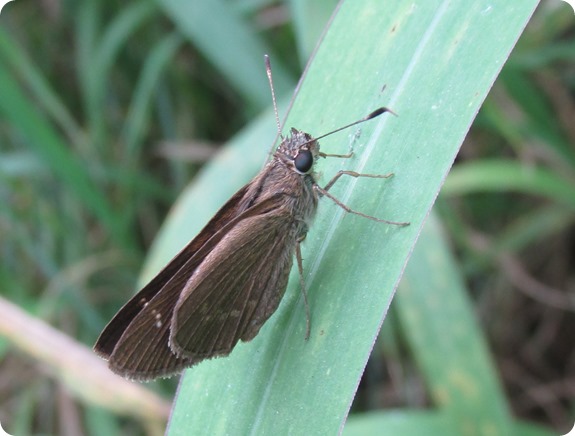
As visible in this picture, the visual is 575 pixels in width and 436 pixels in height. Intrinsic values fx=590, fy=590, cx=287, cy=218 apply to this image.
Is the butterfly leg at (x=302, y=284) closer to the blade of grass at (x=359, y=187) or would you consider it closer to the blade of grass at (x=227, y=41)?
the blade of grass at (x=359, y=187)

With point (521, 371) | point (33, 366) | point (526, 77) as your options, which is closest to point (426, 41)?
point (526, 77)

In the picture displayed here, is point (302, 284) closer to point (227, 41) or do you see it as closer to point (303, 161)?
point (303, 161)

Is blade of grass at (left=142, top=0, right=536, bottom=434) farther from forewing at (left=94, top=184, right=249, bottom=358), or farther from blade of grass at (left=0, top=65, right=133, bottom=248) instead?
blade of grass at (left=0, top=65, right=133, bottom=248)

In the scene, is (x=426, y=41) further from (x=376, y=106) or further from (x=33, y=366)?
(x=33, y=366)

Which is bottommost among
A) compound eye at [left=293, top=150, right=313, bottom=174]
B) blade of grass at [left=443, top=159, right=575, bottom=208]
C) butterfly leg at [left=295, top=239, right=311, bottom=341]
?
blade of grass at [left=443, top=159, right=575, bottom=208]

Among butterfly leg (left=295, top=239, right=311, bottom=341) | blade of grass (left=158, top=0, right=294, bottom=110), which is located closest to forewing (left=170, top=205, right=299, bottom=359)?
butterfly leg (left=295, top=239, right=311, bottom=341)
